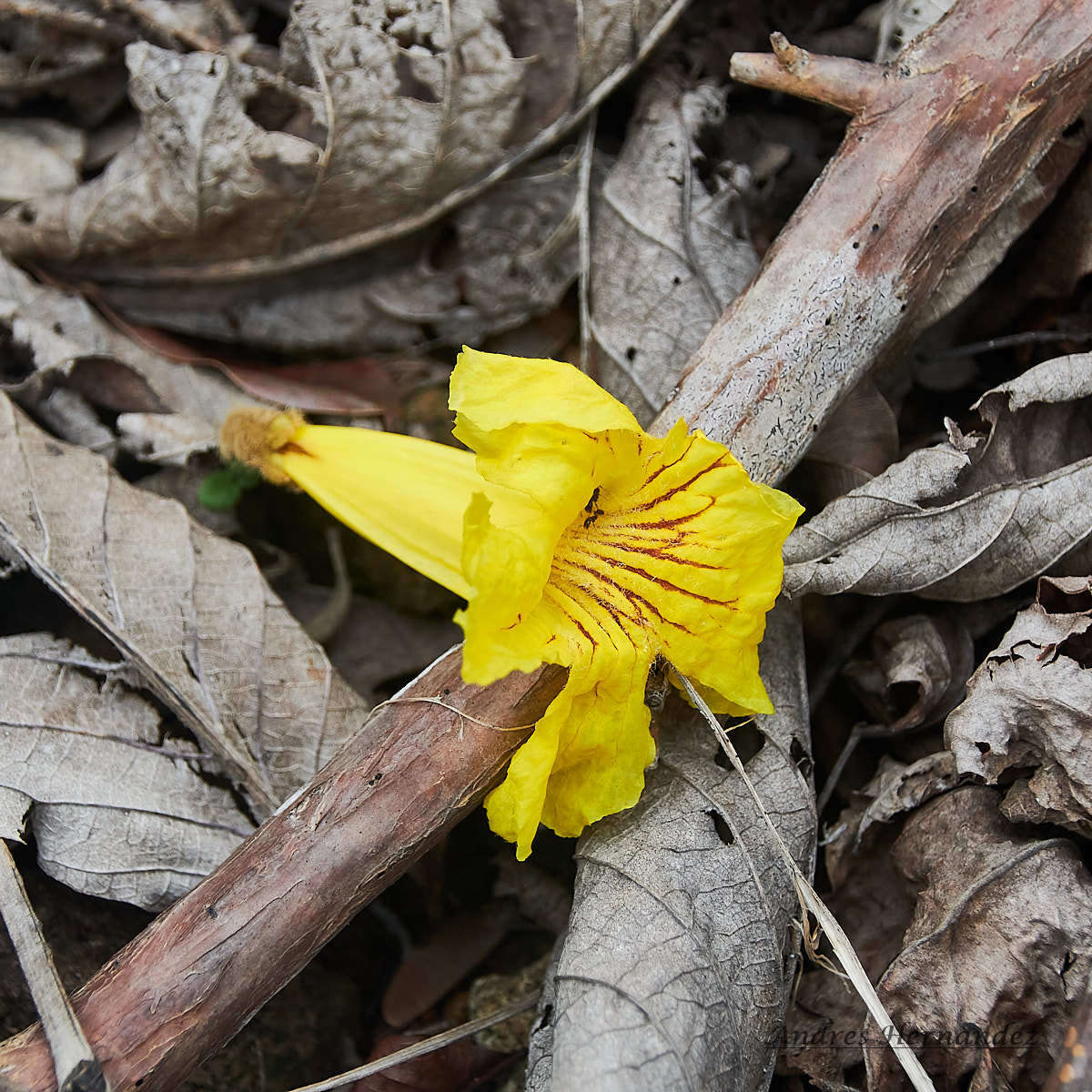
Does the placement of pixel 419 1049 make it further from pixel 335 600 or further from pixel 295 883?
pixel 335 600

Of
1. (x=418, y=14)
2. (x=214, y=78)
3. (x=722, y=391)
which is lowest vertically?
(x=722, y=391)

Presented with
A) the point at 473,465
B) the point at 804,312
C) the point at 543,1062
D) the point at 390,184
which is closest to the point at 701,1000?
the point at 543,1062

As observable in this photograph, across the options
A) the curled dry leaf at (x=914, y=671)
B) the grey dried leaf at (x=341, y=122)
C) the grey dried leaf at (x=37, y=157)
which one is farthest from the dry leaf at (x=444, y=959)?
the grey dried leaf at (x=37, y=157)

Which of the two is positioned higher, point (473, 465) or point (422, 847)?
point (473, 465)

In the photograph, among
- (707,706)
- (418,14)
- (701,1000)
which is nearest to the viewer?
(701,1000)

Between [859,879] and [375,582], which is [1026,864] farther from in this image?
[375,582]

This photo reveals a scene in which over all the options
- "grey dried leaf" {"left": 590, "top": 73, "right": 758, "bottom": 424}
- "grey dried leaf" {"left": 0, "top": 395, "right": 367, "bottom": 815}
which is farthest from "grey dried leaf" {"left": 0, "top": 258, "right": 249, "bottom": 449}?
"grey dried leaf" {"left": 590, "top": 73, "right": 758, "bottom": 424}
